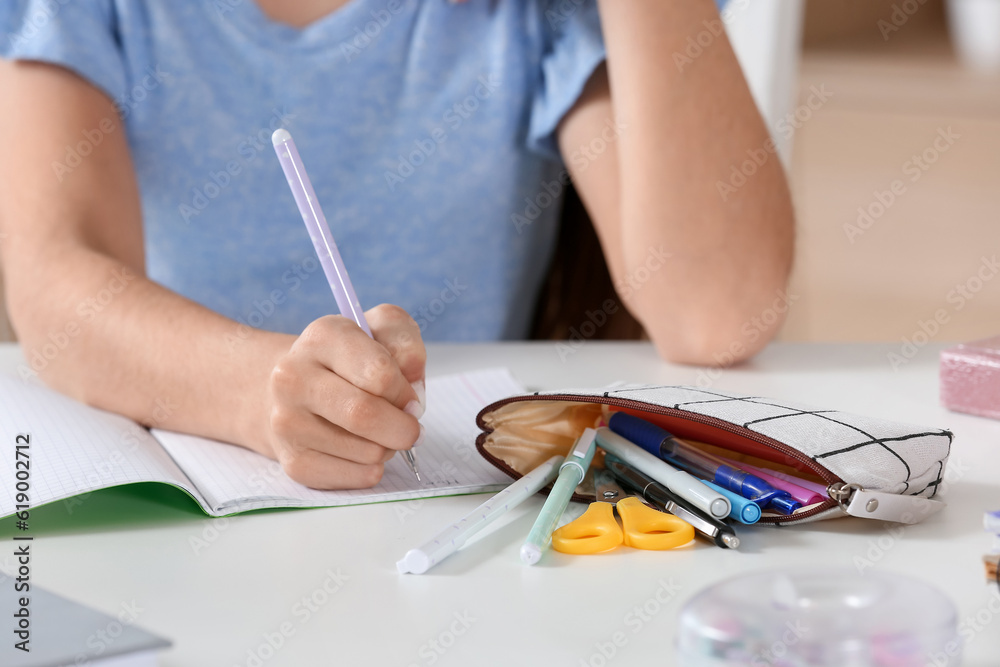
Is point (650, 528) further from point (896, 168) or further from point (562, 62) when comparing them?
point (896, 168)

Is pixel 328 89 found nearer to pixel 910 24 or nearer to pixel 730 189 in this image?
pixel 730 189

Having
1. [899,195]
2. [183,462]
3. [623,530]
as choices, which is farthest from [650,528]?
[899,195]

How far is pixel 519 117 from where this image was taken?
3.27 feet

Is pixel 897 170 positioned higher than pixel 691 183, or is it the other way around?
pixel 691 183

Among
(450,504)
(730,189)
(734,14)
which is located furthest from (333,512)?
(734,14)

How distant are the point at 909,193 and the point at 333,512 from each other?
2.49 meters

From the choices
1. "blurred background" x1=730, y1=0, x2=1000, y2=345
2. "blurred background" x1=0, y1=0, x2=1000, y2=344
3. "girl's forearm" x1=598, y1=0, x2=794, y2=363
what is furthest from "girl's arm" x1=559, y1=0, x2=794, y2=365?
"blurred background" x1=730, y1=0, x2=1000, y2=345

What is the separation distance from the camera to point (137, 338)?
63 cm

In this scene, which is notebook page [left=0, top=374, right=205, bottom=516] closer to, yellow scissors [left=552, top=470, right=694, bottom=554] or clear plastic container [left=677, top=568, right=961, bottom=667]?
yellow scissors [left=552, top=470, right=694, bottom=554]

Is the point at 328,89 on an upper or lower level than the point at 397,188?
upper

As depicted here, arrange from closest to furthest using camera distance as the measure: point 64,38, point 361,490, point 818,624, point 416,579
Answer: point 818,624, point 416,579, point 361,490, point 64,38

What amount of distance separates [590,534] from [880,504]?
0.13 metres

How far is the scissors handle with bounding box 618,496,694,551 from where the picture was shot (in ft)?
1.43

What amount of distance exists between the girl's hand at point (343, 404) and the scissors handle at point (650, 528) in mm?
121
